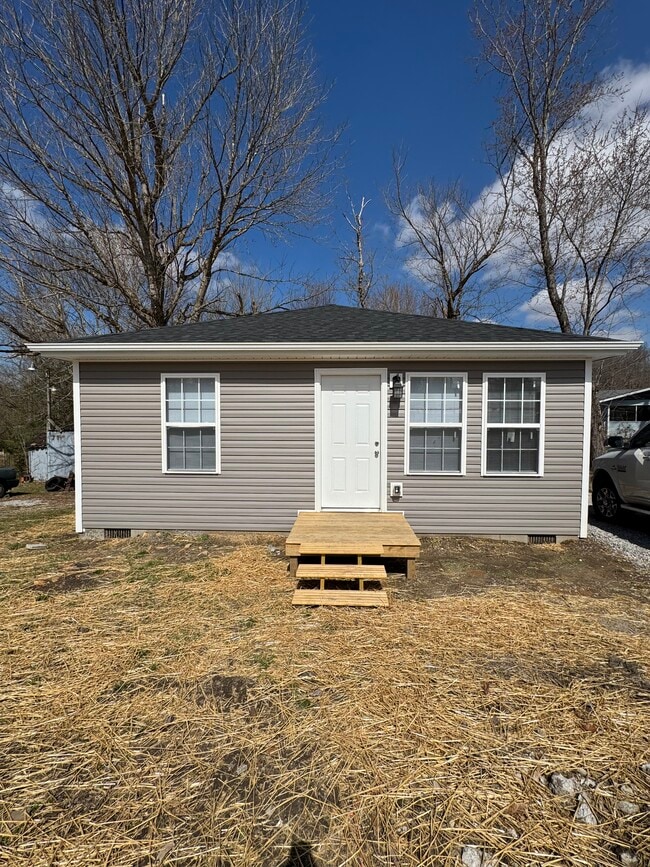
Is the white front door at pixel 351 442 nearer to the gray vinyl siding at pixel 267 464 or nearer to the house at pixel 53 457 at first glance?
the gray vinyl siding at pixel 267 464

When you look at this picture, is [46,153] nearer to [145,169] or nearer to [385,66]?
[145,169]

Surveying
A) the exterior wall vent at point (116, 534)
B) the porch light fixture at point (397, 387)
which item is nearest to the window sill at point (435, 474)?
the porch light fixture at point (397, 387)

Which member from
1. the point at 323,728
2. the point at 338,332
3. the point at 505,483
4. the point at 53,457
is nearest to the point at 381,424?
the point at 338,332

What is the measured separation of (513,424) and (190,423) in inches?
178

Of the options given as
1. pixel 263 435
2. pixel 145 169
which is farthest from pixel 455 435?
pixel 145 169

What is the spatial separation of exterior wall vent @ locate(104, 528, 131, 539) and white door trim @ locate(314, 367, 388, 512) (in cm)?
279

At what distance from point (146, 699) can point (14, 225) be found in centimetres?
1276

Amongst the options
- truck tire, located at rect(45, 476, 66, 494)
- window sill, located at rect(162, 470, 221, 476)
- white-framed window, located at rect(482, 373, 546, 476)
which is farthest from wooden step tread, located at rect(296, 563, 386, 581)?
truck tire, located at rect(45, 476, 66, 494)

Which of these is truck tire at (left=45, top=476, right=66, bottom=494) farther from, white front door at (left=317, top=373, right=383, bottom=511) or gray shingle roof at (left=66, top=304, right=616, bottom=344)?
white front door at (left=317, top=373, right=383, bottom=511)

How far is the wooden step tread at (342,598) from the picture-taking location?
3.56 m

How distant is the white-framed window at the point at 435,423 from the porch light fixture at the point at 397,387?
111mm

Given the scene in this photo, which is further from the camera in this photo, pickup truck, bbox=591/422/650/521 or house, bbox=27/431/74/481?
house, bbox=27/431/74/481

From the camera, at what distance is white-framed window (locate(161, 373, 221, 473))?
19.3 ft

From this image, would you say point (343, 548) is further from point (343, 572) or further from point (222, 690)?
point (222, 690)
